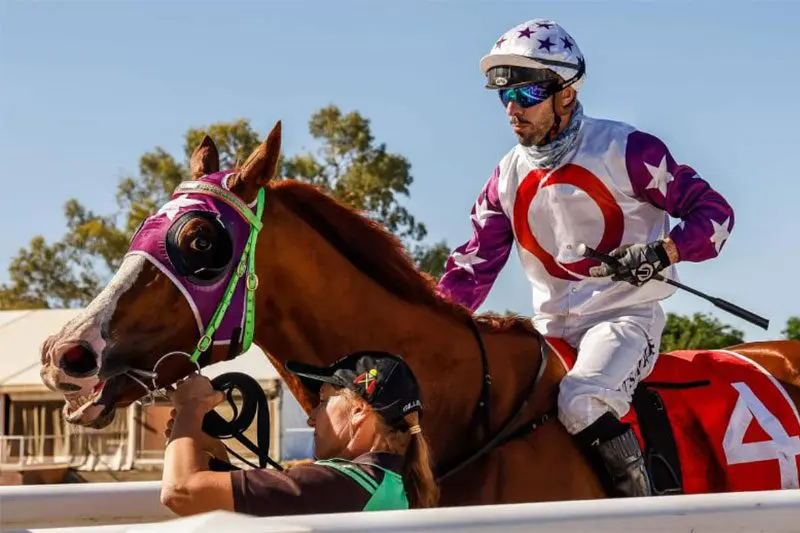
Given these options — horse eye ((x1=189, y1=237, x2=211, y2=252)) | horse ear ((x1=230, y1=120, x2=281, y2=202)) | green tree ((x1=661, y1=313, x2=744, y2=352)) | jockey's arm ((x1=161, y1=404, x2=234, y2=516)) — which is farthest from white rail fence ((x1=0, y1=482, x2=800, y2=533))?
green tree ((x1=661, y1=313, x2=744, y2=352))

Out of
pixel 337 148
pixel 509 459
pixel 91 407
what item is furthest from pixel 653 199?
pixel 337 148

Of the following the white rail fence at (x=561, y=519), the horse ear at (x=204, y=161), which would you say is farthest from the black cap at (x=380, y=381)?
the horse ear at (x=204, y=161)

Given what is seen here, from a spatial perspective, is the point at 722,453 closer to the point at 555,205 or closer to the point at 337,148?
the point at 555,205

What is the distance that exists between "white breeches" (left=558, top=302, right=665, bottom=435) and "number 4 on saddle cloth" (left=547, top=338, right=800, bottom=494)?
4.6 inches

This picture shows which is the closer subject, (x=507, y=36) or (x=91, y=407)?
(x=91, y=407)

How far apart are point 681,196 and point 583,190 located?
0.34m

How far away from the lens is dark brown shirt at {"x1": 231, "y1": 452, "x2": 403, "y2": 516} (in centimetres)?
271

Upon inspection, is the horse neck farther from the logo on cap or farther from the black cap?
the logo on cap

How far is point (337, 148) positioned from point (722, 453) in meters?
27.5

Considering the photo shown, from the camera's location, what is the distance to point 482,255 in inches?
179

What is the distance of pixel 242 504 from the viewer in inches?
106

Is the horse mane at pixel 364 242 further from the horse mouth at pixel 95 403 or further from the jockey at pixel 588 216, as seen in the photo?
the horse mouth at pixel 95 403

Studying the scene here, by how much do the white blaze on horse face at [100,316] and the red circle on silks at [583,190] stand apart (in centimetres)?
146

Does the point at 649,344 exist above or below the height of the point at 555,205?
below
